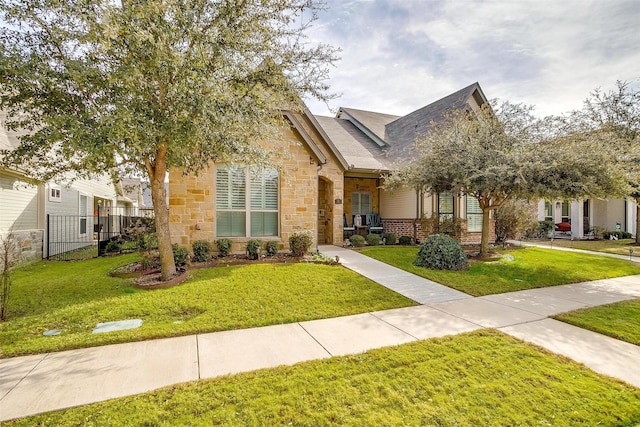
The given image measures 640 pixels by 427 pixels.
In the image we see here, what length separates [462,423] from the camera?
2.58 meters

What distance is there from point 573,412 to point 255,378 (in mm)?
3054

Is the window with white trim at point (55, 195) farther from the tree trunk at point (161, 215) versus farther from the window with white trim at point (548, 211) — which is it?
the window with white trim at point (548, 211)

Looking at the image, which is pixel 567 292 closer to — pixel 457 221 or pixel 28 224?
pixel 457 221

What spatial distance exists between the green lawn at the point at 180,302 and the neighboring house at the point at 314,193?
222 centimetres

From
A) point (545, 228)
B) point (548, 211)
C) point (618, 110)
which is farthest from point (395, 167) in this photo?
point (548, 211)

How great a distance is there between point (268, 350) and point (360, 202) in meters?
12.4

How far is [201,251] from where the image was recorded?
888cm

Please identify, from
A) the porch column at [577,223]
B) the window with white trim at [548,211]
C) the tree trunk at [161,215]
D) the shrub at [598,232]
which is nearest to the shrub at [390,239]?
the tree trunk at [161,215]

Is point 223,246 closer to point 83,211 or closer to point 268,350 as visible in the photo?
point 268,350

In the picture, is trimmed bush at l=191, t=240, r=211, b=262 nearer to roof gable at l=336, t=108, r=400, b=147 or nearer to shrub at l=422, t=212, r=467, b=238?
shrub at l=422, t=212, r=467, b=238

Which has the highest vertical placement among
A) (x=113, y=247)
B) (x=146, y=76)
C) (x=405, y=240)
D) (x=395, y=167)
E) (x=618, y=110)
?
(x=618, y=110)

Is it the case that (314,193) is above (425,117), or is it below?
below

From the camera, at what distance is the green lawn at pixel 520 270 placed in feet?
24.5

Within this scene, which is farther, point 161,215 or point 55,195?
point 55,195
